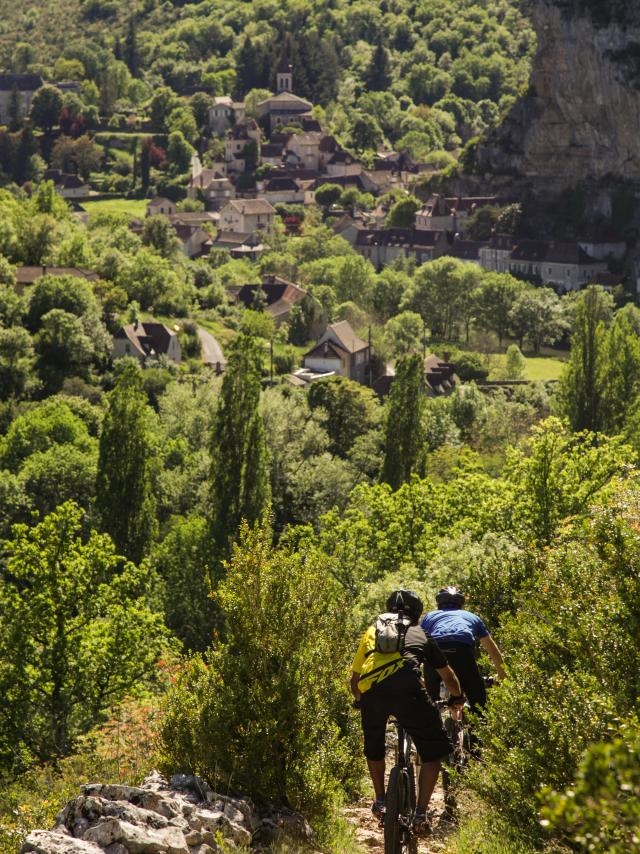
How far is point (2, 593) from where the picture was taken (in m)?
23.5

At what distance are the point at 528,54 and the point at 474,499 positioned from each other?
167332 millimetres

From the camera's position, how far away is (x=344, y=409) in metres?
60.0

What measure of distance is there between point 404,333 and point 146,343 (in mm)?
27885

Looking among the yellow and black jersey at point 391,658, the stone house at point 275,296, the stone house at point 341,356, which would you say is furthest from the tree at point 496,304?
the yellow and black jersey at point 391,658

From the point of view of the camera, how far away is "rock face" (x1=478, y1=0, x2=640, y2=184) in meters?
109

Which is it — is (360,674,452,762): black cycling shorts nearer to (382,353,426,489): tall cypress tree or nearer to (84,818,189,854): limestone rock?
(84,818,189,854): limestone rock

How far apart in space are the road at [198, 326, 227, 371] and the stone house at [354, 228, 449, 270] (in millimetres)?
47748

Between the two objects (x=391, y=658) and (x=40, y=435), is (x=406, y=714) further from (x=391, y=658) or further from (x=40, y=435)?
(x=40, y=435)

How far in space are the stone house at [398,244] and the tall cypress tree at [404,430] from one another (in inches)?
2723

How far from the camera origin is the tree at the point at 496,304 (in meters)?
92.8

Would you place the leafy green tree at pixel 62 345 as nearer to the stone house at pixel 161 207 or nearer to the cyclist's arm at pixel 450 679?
the cyclist's arm at pixel 450 679

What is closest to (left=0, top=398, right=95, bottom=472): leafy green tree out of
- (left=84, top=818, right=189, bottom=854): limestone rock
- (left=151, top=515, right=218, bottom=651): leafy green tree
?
(left=151, top=515, right=218, bottom=651): leafy green tree

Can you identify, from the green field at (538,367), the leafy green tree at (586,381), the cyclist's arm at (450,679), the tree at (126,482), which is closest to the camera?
the cyclist's arm at (450,679)

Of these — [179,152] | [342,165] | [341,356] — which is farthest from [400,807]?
[342,165]
